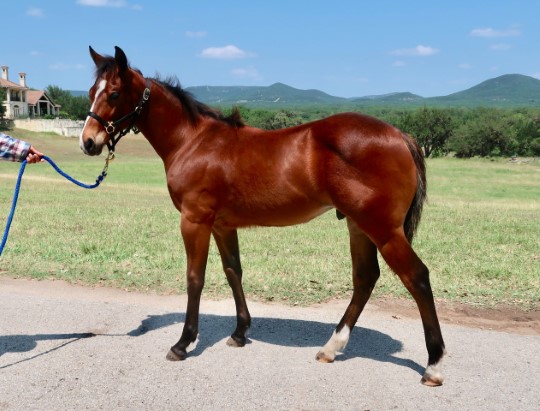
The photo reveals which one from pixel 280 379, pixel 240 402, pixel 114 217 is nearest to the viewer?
pixel 240 402

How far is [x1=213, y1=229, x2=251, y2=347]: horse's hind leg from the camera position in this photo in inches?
202

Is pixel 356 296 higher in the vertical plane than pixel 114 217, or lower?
higher

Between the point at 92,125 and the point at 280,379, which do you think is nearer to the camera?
the point at 280,379

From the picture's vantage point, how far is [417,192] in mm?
4531

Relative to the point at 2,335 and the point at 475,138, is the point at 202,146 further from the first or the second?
the point at 475,138

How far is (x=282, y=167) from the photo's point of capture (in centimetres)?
451

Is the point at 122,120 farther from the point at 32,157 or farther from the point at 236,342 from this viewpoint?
the point at 236,342

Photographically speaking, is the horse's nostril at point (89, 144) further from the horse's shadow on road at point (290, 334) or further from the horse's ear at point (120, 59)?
the horse's shadow on road at point (290, 334)

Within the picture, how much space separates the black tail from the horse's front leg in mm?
1743

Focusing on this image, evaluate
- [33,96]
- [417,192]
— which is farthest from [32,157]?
[33,96]

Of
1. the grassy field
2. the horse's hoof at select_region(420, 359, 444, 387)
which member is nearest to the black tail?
the horse's hoof at select_region(420, 359, 444, 387)

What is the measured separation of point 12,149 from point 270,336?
2.98 m

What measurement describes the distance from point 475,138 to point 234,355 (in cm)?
6992

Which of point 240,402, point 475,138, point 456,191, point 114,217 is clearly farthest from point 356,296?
point 475,138
